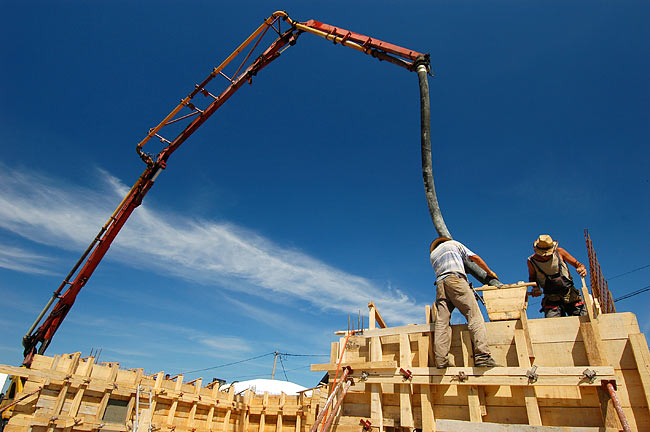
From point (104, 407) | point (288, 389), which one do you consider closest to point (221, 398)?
point (104, 407)

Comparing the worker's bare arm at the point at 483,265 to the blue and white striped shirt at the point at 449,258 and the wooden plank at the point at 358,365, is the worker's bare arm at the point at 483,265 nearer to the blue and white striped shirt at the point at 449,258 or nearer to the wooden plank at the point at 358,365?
the blue and white striped shirt at the point at 449,258

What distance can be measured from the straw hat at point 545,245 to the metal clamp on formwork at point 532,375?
223cm

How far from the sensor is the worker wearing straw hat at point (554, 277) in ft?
19.5

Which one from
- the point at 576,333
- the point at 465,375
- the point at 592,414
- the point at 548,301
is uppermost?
the point at 548,301

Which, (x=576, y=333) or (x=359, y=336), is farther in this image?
(x=359, y=336)

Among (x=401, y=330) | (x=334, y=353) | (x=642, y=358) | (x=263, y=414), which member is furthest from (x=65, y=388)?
(x=642, y=358)

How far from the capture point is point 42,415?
9570 millimetres

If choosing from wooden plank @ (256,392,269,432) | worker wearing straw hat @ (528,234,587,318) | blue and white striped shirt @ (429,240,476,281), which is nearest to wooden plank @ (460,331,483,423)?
blue and white striped shirt @ (429,240,476,281)

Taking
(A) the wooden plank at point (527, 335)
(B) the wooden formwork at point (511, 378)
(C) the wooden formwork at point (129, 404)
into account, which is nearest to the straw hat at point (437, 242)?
(B) the wooden formwork at point (511, 378)

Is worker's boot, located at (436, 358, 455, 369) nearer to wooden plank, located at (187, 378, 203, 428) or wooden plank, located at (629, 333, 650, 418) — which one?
wooden plank, located at (629, 333, 650, 418)

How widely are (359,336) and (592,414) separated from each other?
324 centimetres

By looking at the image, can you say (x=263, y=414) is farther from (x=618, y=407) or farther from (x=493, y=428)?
(x=618, y=407)

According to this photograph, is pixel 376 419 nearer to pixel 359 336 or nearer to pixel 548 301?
pixel 359 336

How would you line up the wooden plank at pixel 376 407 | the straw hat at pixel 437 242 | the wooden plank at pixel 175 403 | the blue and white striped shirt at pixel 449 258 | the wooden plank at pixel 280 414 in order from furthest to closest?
the wooden plank at pixel 280 414 → the wooden plank at pixel 175 403 → the straw hat at pixel 437 242 → the blue and white striped shirt at pixel 449 258 → the wooden plank at pixel 376 407
